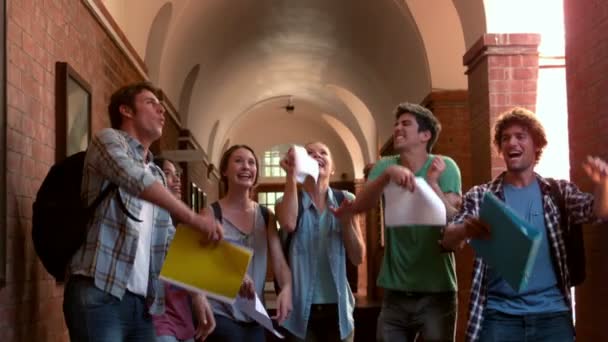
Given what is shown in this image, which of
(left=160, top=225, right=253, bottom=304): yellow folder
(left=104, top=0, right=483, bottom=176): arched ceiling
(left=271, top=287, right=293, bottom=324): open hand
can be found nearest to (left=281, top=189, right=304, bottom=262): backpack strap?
(left=271, top=287, right=293, bottom=324): open hand

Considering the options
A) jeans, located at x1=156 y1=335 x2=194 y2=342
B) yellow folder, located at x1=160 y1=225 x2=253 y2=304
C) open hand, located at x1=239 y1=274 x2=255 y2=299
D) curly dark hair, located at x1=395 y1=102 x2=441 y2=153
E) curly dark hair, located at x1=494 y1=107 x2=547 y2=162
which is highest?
curly dark hair, located at x1=395 y1=102 x2=441 y2=153

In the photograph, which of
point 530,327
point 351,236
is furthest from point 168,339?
point 530,327

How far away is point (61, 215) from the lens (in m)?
3.75

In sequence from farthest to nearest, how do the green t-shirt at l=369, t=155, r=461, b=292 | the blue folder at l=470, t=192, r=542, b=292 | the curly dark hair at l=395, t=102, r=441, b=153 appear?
the curly dark hair at l=395, t=102, r=441, b=153, the green t-shirt at l=369, t=155, r=461, b=292, the blue folder at l=470, t=192, r=542, b=292

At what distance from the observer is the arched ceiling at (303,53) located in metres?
10.8

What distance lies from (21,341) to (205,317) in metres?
1.18

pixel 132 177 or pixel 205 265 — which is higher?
pixel 132 177

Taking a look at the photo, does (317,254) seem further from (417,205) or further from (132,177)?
(132,177)

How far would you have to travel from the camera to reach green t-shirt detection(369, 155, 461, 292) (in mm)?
4250

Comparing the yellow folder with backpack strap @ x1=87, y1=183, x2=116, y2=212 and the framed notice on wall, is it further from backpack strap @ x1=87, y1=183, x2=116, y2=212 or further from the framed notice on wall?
the framed notice on wall

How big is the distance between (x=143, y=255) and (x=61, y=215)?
374 mm

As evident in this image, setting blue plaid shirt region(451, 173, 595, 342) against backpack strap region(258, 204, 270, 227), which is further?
backpack strap region(258, 204, 270, 227)

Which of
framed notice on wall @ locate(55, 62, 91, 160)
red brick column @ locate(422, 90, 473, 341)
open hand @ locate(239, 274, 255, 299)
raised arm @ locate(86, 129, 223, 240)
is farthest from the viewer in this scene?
red brick column @ locate(422, 90, 473, 341)

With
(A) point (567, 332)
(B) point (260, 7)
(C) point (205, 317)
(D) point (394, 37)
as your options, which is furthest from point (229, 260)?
(B) point (260, 7)
